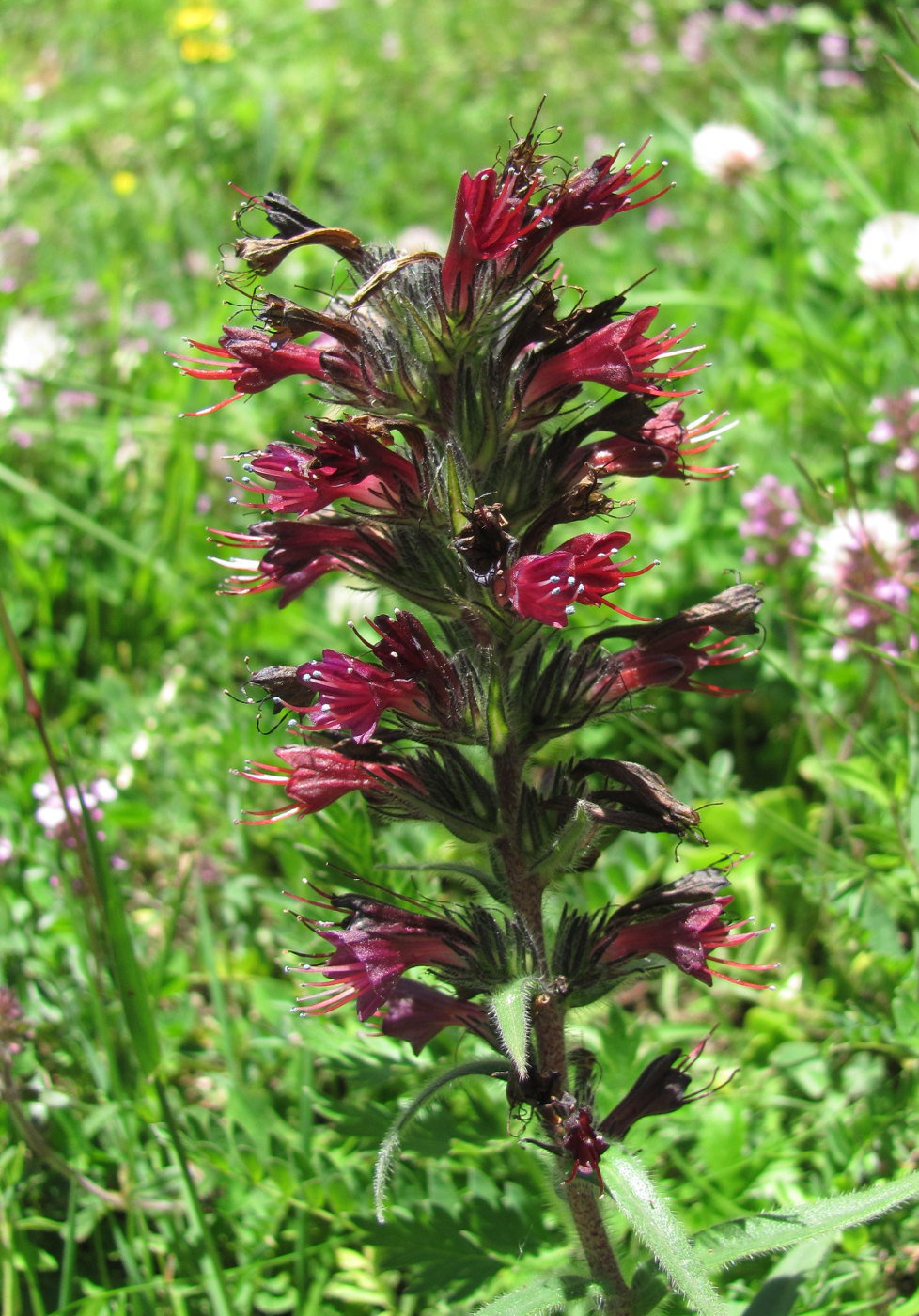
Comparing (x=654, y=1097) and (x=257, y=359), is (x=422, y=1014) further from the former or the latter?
(x=257, y=359)

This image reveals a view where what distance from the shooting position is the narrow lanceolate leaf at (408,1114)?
184 centimetres

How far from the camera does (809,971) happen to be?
349cm

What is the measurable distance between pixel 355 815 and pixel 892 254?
3450 millimetres

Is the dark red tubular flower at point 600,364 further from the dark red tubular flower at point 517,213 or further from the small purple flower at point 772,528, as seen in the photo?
the small purple flower at point 772,528

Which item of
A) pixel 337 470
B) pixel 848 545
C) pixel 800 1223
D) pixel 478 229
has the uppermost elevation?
pixel 478 229

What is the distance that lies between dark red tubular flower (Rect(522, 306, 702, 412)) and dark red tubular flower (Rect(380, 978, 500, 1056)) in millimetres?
Answer: 1281

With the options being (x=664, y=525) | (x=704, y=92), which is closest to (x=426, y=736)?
(x=664, y=525)

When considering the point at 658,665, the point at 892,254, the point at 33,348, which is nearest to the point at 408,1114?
the point at 658,665

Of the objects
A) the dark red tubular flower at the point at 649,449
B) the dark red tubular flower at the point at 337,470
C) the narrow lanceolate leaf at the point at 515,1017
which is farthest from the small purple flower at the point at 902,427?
the narrow lanceolate leaf at the point at 515,1017

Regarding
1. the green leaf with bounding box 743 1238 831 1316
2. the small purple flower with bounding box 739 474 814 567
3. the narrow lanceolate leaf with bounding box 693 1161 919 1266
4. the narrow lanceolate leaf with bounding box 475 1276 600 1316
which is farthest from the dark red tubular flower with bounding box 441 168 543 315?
the small purple flower with bounding box 739 474 814 567

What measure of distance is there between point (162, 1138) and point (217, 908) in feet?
3.54

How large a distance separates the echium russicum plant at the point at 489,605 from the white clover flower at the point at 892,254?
264 centimetres

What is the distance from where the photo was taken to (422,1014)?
2.35 meters

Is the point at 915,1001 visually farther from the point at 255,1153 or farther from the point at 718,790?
the point at 255,1153
